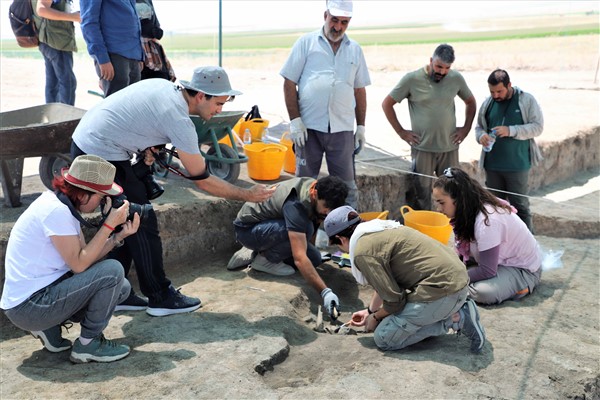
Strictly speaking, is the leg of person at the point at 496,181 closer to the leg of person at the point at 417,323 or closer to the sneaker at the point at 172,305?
the leg of person at the point at 417,323

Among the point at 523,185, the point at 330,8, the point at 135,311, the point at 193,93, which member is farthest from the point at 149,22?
the point at 523,185

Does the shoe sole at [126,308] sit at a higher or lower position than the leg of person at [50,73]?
lower

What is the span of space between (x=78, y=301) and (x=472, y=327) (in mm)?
2253

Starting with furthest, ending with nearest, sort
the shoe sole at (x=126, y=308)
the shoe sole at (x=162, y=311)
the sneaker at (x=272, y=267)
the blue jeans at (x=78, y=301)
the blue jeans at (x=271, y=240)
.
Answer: the sneaker at (x=272, y=267)
the blue jeans at (x=271, y=240)
the shoe sole at (x=126, y=308)
the shoe sole at (x=162, y=311)
the blue jeans at (x=78, y=301)

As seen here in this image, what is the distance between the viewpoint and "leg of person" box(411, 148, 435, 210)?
6.49 metres

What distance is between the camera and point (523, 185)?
5.98 meters

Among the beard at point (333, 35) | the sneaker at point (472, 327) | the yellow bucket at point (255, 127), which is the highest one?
the beard at point (333, 35)

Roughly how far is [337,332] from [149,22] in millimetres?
3299

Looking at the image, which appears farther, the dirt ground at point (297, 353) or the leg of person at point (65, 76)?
the leg of person at point (65, 76)

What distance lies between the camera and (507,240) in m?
4.70

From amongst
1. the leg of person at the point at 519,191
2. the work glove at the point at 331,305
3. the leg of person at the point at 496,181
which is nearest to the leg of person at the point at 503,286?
the work glove at the point at 331,305

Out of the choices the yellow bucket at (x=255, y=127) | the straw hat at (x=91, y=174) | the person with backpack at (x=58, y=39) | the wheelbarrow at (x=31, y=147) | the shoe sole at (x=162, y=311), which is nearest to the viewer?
the straw hat at (x=91, y=174)

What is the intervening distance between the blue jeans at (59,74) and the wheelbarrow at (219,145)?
126 cm

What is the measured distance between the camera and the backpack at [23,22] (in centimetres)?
627
